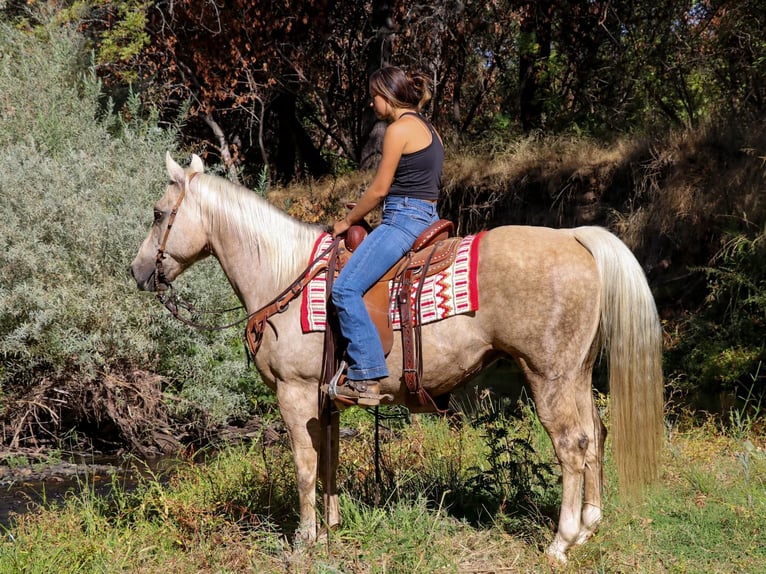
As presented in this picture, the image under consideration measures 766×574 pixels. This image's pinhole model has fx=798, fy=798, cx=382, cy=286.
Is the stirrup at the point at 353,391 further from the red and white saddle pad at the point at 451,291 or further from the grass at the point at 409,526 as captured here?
the grass at the point at 409,526

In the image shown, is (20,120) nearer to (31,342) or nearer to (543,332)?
(31,342)

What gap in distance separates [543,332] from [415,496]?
5.52 ft

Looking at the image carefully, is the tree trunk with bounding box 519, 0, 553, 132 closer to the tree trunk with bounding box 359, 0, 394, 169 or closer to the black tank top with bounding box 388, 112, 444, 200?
the tree trunk with bounding box 359, 0, 394, 169

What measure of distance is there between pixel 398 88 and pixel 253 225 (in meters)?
1.21

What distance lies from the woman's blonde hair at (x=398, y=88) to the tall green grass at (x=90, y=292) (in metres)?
4.89

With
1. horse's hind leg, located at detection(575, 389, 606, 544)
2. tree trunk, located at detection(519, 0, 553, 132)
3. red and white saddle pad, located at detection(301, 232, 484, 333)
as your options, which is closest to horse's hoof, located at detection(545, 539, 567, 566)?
horse's hind leg, located at detection(575, 389, 606, 544)

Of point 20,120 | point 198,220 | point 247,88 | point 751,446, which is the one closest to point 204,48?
point 247,88

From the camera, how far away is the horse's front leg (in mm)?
4629

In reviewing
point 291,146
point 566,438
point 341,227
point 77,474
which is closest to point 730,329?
point 566,438

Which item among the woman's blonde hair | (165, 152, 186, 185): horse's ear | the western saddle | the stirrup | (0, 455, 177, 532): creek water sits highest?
the woman's blonde hair

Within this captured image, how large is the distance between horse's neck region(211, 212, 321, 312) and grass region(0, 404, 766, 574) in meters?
1.39

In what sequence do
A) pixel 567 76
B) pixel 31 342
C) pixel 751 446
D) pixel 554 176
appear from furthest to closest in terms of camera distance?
1. pixel 567 76
2. pixel 554 176
3. pixel 31 342
4. pixel 751 446

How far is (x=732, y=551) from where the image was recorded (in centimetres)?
438

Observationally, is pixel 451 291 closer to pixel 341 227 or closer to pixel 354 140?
pixel 341 227
